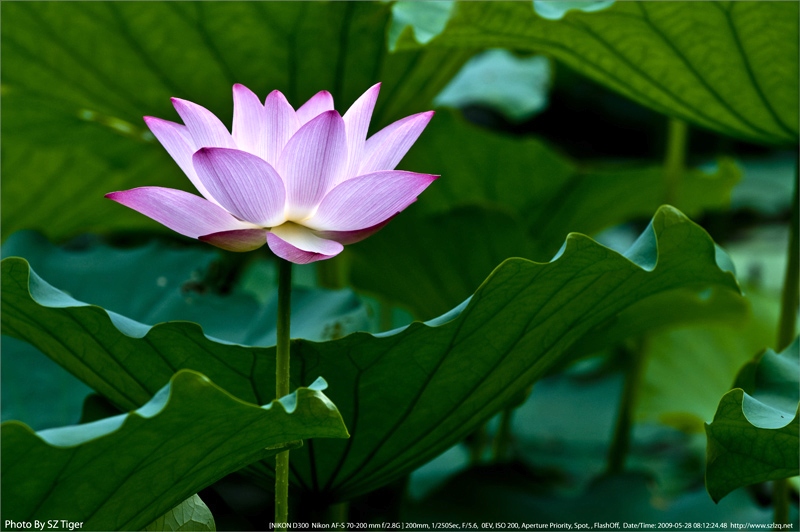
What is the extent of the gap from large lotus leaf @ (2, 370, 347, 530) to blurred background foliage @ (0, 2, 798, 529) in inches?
10.7

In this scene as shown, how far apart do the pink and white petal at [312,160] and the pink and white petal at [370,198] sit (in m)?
0.01

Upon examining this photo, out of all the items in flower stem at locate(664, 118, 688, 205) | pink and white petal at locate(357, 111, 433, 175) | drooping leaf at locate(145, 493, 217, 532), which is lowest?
drooping leaf at locate(145, 493, 217, 532)

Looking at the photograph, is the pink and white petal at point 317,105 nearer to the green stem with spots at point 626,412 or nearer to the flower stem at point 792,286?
the flower stem at point 792,286

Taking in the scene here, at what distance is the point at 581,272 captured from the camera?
61 cm

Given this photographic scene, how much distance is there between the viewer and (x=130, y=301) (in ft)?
3.07

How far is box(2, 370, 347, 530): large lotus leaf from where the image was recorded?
45 centimetres

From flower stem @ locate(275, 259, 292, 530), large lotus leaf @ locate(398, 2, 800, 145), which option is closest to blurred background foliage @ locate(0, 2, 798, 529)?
large lotus leaf @ locate(398, 2, 800, 145)

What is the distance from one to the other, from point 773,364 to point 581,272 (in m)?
0.25

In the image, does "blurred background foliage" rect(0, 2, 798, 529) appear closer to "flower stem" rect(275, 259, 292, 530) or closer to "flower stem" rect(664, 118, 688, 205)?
"flower stem" rect(664, 118, 688, 205)

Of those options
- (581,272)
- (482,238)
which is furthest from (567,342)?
(482,238)

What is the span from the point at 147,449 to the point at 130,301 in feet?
1.61

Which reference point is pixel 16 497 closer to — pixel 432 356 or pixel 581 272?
pixel 432 356

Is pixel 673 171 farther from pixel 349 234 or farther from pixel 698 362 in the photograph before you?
pixel 349 234

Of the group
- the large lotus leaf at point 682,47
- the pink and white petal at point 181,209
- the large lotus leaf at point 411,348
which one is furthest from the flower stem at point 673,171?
the pink and white petal at point 181,209
